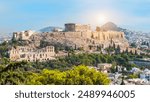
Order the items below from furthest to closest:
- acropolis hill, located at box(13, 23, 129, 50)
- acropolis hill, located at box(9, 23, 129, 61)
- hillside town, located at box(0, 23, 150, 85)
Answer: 1. acropolis hill, located at box(13, 23, 129, 50)
2. acropolis hill, located at box(9, 23, 129, 61)
3. hillside town, located at box(0, 23, 150, 85)

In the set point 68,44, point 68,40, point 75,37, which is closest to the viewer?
point 68,44

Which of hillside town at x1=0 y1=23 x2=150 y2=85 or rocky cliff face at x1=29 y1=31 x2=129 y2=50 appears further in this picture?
rocky cliff face at x1=29 y1=31 x2=129 y2=50

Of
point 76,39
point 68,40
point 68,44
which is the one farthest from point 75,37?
point 68,44

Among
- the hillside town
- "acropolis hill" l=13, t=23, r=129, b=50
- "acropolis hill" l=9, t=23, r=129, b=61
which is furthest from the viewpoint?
"acropolis hill" l=13, t=23, r=129, b=50

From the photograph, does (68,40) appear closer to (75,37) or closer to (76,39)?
(76,39)

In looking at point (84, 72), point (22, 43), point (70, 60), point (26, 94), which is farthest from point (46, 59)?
point (26, 94)

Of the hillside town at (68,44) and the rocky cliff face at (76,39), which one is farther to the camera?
the rocky cliff face at (76,39)

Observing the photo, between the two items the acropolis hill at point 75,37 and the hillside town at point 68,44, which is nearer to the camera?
the hillside town at point 68,44

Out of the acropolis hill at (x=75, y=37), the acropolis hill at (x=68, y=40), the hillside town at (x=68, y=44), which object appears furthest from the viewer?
the acropolis hill at (x=75, y=37)

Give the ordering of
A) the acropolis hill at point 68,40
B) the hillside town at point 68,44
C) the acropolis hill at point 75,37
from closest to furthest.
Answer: the hillside town at point 68,44, the acropolis hill at point 68,40, the acropolis hill at point 75,37
